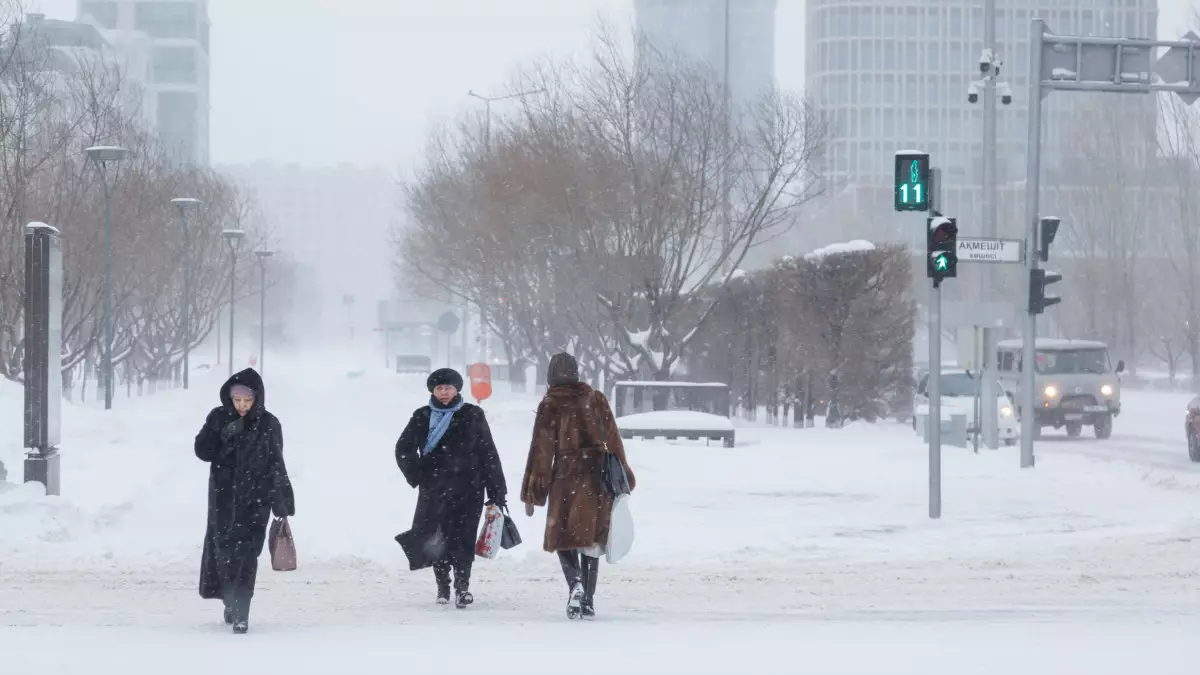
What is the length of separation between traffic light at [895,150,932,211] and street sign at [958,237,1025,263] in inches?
173

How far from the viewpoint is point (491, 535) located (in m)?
10.3

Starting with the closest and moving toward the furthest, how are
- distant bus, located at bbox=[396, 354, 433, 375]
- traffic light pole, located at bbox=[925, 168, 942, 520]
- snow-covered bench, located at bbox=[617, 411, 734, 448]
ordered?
traffic light pole, located at bbox=[925, 168, 942, 520] → snow-covered bench, located at bbox=[617, 411, 734, 448] → distant bus, located at bbox=[396, 354, 433, 375]

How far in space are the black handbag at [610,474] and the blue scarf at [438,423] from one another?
94 cm

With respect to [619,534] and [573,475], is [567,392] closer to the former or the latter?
[573,475]

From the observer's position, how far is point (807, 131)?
120 ft

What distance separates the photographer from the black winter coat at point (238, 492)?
947 cm

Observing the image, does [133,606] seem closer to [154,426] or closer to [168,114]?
[154,426]

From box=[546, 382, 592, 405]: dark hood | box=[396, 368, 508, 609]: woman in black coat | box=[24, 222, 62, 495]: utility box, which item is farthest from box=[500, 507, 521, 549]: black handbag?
box=[24, 222, 62, 495]: utility box

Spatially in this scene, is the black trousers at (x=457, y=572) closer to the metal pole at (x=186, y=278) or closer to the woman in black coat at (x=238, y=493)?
the woman in black coat at (x=238, y=493)

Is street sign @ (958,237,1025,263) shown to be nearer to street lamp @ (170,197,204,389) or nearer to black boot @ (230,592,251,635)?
black boot @ (230,592,251,635)

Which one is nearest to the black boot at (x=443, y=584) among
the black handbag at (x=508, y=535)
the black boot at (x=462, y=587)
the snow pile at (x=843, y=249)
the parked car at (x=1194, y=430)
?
the black boot at (x=462, y=587)

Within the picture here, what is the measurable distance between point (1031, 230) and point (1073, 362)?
523 inches

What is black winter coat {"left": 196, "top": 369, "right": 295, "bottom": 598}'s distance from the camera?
947 cm

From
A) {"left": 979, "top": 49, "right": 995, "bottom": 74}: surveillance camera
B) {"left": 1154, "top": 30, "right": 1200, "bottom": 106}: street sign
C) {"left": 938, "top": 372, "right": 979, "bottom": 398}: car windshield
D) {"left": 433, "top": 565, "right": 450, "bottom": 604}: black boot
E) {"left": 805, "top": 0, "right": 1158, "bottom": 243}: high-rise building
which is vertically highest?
{"left": 805, "top": 0, "right": 1158, "bottom": 243}: high-rise building
